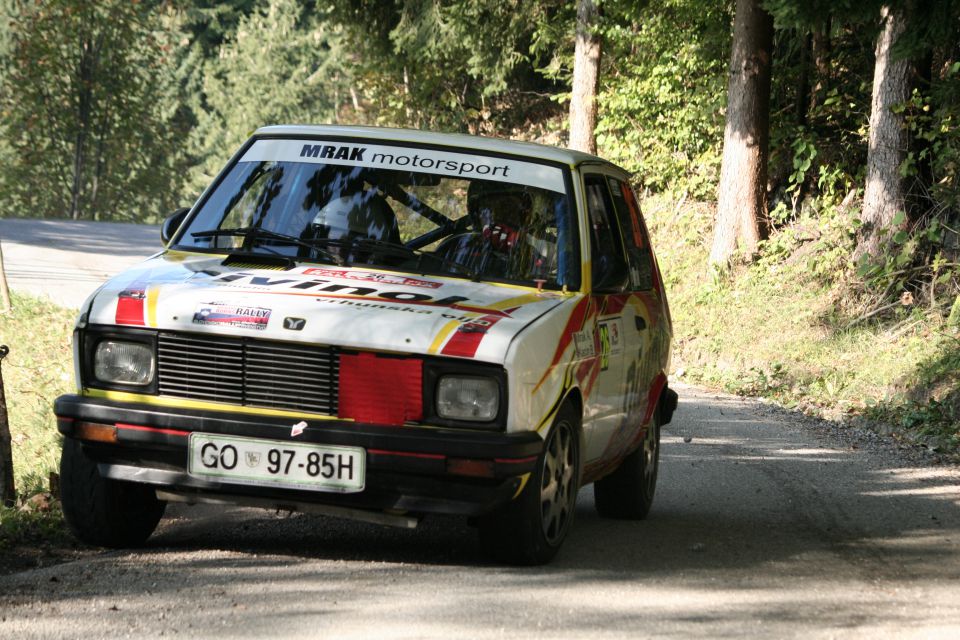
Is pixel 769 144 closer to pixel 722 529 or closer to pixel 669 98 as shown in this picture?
pixel 669 98

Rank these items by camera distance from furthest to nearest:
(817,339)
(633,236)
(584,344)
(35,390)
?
1. (817,339)
2. (35,390)
3. (633,236)
4. (584,344)

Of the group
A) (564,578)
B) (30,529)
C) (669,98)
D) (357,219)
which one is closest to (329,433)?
(564,578)

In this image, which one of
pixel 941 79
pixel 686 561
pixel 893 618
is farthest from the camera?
pixel 941 79

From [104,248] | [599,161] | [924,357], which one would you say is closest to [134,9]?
[104,248]

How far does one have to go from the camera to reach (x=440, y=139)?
7090 mm

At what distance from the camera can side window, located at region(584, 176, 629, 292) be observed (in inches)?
265

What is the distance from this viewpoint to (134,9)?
5062 centimetres

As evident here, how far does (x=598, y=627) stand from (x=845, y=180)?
1593cm

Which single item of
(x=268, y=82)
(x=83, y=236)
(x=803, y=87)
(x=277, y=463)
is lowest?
(x=83, y=236)

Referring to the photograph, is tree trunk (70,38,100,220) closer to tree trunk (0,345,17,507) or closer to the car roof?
tree trunk (0,345,17,507)

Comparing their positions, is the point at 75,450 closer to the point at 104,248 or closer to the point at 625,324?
the point at 625,324

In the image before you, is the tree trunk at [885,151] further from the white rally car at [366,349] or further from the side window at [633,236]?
the white rally car at [366,349]

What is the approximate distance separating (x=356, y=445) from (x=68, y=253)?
19.7m

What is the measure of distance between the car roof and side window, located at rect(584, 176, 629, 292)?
0.19m
